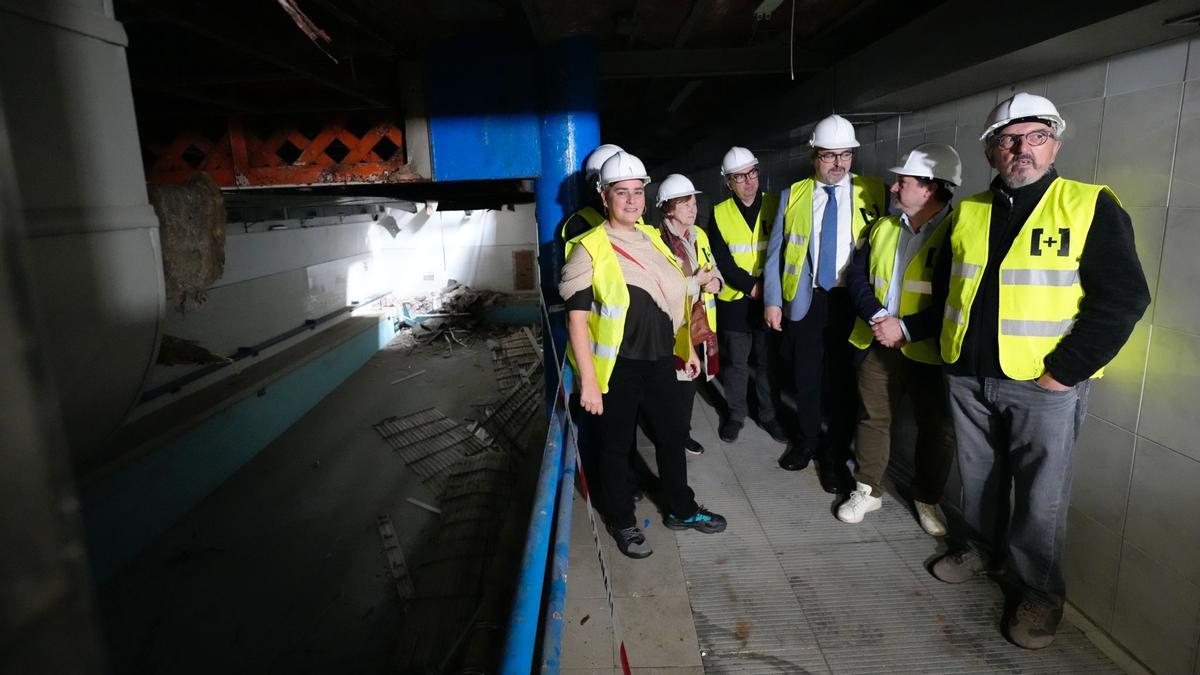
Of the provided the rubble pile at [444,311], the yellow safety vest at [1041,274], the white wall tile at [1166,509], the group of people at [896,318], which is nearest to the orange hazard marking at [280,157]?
the group of people at [896,318]

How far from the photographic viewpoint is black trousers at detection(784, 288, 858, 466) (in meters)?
3.59

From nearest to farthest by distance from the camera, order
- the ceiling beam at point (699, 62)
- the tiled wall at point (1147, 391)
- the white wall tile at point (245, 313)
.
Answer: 1. the tiled wall at point (1147, 391)
2. the ceiling beam at point (699, 62)
3. the white wall tile at point (245, 313)

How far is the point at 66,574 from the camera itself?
488mm

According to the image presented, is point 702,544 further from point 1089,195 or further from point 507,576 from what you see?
point 1089,195

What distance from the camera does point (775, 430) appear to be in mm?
4438

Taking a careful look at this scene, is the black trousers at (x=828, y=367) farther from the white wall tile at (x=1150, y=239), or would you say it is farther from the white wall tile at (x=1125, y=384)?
the white wall tile at (x=1150, y=239)

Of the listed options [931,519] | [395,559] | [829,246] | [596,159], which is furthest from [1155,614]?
[395,559]

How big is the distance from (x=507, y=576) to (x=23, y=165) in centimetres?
358

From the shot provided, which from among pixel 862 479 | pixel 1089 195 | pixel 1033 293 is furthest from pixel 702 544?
pixel 1089 195

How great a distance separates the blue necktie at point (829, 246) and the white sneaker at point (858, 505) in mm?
1167

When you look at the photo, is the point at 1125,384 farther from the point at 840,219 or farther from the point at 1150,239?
the point at 840,219

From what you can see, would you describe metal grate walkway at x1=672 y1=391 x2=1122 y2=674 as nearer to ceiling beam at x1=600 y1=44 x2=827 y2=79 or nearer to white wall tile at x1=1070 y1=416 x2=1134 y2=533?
white wall tile at x1=1070 y1=416 x2=1134 y2=533

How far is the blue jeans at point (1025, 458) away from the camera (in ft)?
7.52

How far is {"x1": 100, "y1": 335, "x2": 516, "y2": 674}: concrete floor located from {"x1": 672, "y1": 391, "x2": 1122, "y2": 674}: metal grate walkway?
2174 mm
